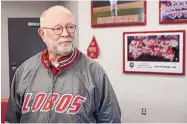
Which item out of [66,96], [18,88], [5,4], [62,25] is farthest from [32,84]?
[5,4]

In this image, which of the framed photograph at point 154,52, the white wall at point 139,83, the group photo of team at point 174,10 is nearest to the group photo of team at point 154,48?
the framed photograph at point 154,52

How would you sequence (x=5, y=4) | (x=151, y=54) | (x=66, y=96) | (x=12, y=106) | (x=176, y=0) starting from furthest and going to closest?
(x=5, y=4)
(x=151, y=54)
(x=176, y=0)
(x=12, y=106)
(x=66, y=96)

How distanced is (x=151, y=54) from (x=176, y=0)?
2.33 ft

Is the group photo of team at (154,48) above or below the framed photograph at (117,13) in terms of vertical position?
below

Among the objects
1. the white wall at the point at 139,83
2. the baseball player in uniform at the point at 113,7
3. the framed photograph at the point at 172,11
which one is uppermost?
the baseball player in uniform at the point at 113,7

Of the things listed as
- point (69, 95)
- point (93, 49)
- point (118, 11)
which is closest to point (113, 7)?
point (118, 11)

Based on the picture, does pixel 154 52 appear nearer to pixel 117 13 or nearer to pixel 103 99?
pixel 117 13

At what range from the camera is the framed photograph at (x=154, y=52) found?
3.25 m

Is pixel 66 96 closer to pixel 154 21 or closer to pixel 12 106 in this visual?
pixel 12 106

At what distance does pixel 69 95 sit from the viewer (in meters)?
1.36

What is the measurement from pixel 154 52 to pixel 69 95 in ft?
7.53

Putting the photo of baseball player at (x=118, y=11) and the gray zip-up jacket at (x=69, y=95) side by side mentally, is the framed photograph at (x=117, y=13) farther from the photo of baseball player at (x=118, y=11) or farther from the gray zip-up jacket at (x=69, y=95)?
the gray zip-up jacket at (x=69, y=95)

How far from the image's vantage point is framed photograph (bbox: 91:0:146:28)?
3.53 metres

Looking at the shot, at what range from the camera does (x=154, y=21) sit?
3.41 meters
